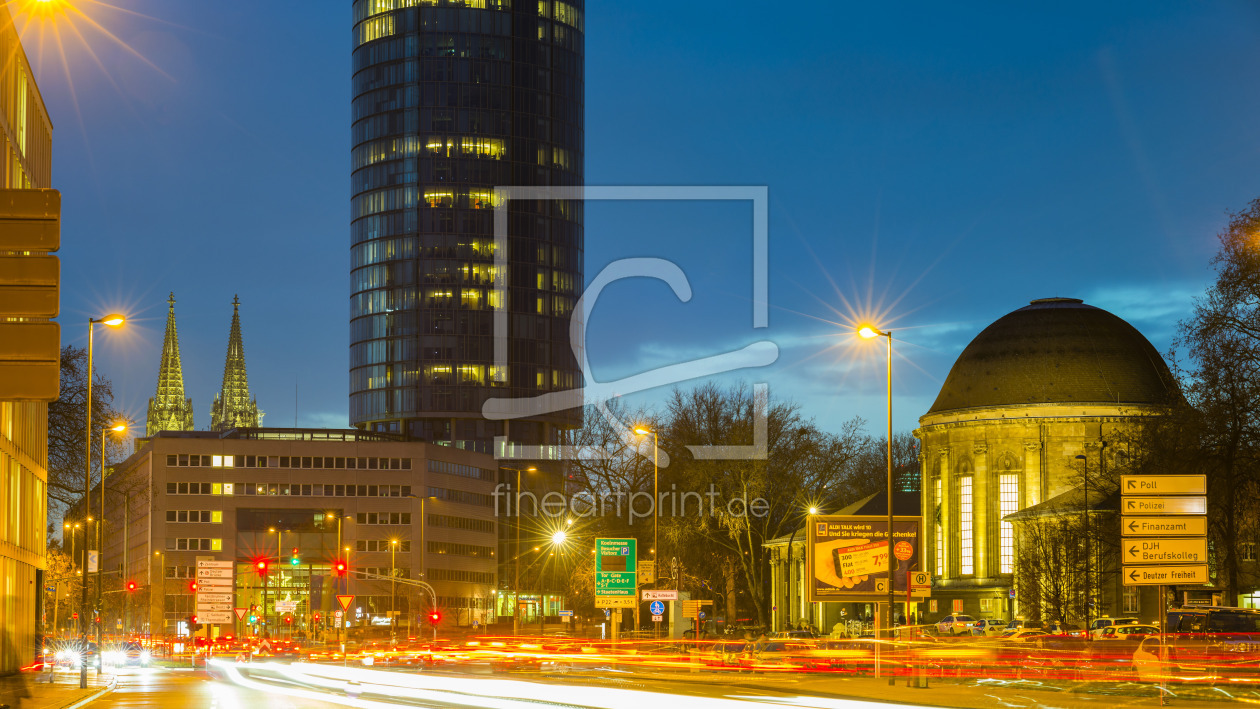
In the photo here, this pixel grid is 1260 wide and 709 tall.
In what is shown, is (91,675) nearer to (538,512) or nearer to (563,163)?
(538,512)

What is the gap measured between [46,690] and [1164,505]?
29224 mm

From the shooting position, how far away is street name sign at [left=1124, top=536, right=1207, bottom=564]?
94.3 feet

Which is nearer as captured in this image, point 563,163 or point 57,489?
point 57,489

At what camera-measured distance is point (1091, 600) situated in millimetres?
82688

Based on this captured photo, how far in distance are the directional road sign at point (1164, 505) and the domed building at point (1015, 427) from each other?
63608mm

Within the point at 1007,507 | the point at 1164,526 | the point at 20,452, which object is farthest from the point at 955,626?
the point at 1164,526

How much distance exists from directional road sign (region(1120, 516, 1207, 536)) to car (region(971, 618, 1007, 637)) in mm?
51967

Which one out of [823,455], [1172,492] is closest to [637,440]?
[823,455]

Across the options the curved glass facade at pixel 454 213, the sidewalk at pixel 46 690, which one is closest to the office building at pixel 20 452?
the sidewalk at pixel 46 690

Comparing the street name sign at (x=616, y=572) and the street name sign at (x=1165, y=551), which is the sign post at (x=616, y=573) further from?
the street name sign at (x=1165, y=551)

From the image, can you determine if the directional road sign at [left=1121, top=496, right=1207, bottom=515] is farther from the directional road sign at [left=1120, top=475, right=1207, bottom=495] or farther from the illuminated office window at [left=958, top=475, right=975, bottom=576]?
the illuminated office window at [left=958, top=475, right=975, bottom=576]

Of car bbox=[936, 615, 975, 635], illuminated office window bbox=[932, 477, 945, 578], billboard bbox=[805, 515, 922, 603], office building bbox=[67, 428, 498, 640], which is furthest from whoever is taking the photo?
office building bbox=[67, 428, 498, 640]

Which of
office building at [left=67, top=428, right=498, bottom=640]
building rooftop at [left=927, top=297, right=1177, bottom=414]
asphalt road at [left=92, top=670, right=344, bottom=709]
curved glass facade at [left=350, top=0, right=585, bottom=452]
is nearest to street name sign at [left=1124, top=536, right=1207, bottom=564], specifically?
asphalt road at [left=92, top=670, right=344, bottom=709]

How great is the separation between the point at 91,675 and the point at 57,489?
29.8 metres
